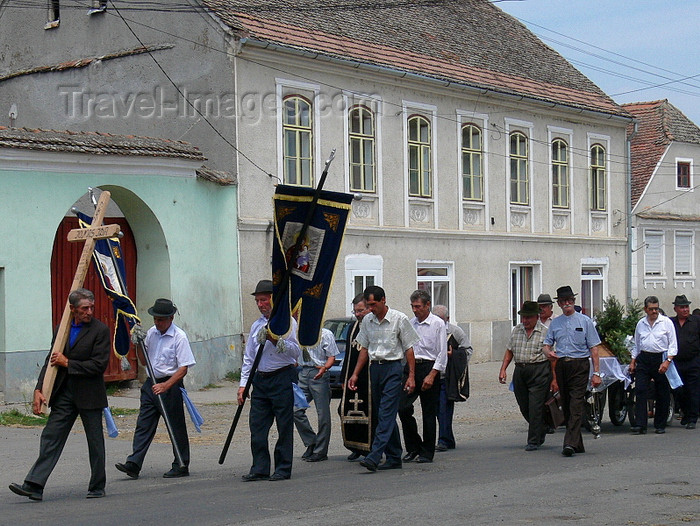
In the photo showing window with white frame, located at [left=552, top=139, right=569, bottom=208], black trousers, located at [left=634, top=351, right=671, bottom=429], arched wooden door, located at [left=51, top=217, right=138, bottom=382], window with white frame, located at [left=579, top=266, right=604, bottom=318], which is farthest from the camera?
window with white frame, located at [left=579, top=266, right=604, bottom=318]

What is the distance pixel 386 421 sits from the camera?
10609 millimetres

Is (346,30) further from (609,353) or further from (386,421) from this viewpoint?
(386,421)

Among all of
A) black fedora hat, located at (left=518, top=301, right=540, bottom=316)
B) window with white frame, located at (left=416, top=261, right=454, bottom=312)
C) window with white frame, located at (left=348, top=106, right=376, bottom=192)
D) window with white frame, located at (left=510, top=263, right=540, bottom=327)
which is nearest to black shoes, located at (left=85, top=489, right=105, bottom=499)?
black fedora hat, located at (left=518, top=301, right=540, bottom=316)

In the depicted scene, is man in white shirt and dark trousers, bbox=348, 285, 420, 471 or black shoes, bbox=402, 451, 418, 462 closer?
man in white shirt and dark trousers, bbox=348, 285, 420, 471

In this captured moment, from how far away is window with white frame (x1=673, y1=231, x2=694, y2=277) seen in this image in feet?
120

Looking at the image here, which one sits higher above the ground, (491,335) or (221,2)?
(221,2)

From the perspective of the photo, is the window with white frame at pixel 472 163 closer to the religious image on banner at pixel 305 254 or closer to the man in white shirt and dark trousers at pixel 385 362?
the man in white shirt and dark trousers at pixel 385 362

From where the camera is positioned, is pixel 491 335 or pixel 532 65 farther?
pixel 532 65

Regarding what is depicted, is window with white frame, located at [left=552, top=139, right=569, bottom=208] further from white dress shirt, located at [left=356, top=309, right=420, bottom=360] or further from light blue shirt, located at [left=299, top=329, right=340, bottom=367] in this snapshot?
white dress shirt, located at [left=356, top=309, right=420, bottom=360]

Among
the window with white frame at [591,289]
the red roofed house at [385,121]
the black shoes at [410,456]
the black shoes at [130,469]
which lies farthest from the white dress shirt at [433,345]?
the window with white frame at [591,289]

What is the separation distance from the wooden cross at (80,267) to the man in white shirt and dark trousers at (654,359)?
737 cm

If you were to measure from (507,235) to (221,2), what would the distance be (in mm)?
10222

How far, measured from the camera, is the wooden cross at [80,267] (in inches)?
362

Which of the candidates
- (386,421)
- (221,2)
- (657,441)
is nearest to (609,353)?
(657,441)
